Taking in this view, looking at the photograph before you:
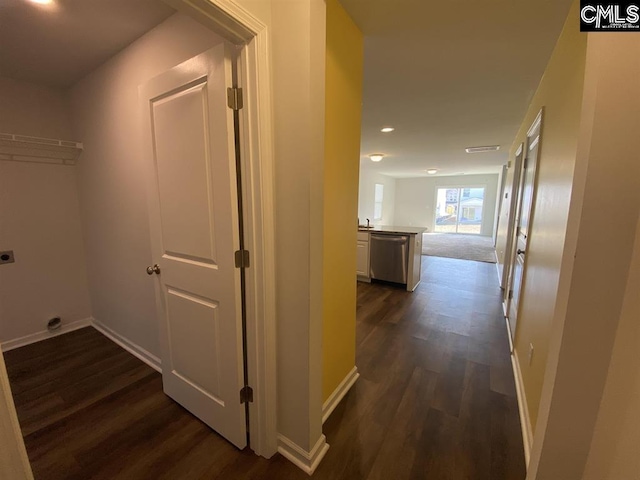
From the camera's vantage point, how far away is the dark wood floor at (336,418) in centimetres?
138

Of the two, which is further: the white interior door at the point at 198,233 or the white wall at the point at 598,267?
the white interior door at the point at 198,233

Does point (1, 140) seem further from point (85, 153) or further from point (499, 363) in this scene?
point (499, 363)

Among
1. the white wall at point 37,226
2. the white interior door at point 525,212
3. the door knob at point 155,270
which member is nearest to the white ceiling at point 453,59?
the white interior door at point 525,212

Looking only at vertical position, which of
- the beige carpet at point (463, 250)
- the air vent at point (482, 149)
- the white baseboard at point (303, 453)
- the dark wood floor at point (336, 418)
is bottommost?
the dark wood floor at point (336, 418)

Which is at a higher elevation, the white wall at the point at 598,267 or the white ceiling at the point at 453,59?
the white ceiling at the point at 453,59

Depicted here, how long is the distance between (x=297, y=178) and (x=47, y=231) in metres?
2.87

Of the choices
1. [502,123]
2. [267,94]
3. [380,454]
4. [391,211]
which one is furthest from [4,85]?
[391,211]

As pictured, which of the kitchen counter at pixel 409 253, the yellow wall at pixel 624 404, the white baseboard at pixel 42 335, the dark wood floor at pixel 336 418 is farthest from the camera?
the kitchen counter at pixel 409 253

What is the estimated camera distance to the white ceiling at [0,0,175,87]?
147cm

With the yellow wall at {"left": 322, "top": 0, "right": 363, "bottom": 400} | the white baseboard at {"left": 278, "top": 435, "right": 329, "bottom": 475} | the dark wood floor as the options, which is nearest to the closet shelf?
the dark wood floor

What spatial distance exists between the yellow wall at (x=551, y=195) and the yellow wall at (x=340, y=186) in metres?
1.09

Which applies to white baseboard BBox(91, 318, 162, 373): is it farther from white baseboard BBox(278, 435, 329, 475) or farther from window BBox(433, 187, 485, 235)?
window BBox(433, 187, 485, 235)

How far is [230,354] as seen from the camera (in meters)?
1.40
